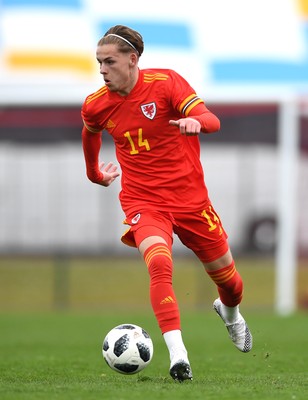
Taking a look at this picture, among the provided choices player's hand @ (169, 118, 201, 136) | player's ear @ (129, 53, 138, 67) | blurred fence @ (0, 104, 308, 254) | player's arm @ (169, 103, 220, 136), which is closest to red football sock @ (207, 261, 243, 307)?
player's arm @ (169, 103, 220, 136)

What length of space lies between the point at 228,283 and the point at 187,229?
616 millimetres

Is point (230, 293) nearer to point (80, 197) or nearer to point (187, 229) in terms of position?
point (187, 229)

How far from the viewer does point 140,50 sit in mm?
6645

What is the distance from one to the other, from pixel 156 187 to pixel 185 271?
33.0 feet

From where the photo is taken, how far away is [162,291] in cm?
608

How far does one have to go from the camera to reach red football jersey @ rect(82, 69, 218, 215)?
653 centimetres

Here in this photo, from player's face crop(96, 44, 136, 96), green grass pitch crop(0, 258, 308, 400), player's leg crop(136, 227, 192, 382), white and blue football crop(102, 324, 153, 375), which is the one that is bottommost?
green grass pitch crop(0, 258, 308, 400)

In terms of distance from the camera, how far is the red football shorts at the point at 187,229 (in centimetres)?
639

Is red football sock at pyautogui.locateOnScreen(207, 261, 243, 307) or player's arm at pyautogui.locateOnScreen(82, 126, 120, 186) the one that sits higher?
player's arm at pyautogui.locateOnScreen(82, 126, 120, 186)

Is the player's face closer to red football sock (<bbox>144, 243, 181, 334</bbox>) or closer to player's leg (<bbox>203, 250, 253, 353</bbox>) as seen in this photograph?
red football sock (<bbox>144, 243, 181, 334</bbox>)

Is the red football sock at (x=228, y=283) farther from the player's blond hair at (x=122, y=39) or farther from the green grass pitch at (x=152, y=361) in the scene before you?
the player's blond hair at (x=122, y=39)

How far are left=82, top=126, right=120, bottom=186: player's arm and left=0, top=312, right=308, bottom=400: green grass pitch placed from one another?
4.46 feet

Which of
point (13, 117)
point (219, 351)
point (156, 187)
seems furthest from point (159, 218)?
point (13, 117)

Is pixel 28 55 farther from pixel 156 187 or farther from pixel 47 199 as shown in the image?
pixel 156 187
